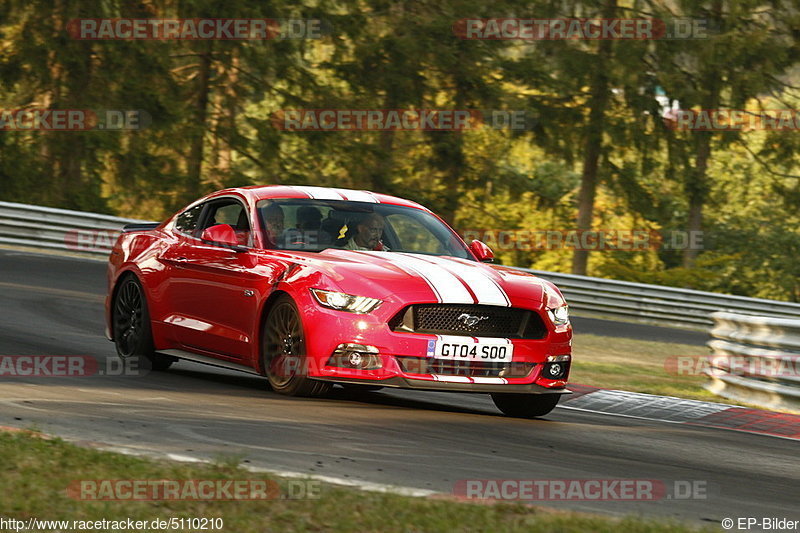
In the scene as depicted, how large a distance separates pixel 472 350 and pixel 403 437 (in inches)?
47.0

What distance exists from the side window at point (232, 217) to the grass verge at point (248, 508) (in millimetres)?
3674

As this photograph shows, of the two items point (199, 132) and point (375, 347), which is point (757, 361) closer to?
point (375, 347)

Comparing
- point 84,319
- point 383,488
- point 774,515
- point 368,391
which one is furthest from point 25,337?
point 774,515

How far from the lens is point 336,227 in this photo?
9531 mm

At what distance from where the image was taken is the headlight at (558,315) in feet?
29.3

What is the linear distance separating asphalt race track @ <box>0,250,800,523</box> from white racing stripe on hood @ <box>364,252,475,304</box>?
823 mm

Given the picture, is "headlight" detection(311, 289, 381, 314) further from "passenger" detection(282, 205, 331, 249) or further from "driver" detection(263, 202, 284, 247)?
"driver" detection(263, 202, 284, 247)

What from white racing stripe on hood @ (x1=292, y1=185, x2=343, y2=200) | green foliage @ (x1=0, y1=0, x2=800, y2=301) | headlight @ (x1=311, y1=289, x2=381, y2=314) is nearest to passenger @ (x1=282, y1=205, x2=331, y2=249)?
white racing stripe on hood @ (x1=292, y1=185, x2=343, y2=200)

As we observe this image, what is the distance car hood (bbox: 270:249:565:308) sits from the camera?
8.45 m
